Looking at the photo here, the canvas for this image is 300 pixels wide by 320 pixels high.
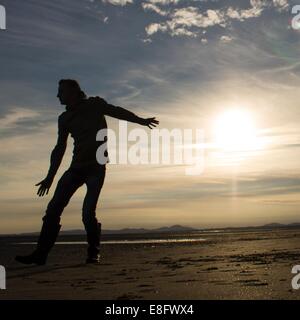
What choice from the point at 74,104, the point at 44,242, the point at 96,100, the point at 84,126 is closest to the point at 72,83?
the point at 74,104

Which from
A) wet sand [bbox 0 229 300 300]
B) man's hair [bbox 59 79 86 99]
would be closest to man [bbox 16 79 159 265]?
man's hair [bbox 59 79 86 99]

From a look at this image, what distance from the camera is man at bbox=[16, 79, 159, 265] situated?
753cm

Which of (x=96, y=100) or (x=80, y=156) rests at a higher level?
(x=96, y=100)

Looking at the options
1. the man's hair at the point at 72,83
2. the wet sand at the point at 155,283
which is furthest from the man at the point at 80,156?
the wet sand at the point at 155,283

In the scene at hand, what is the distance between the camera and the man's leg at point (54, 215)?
7.39m

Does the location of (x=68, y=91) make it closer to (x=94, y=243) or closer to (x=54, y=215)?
(x=54, y=215)

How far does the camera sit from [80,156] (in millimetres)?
7645

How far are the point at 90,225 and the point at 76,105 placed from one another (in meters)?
1.79

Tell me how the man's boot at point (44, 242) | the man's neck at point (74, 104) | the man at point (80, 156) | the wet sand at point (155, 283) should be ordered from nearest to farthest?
the wet sand at point (155, 283) < the man's boot at point (44, 242) < the man at point (80, 156) < the man's neck at point (74, 104)

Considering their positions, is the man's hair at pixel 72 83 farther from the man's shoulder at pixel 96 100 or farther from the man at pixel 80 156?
the man's shoulder at pixel 96 100

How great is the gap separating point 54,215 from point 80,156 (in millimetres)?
932
